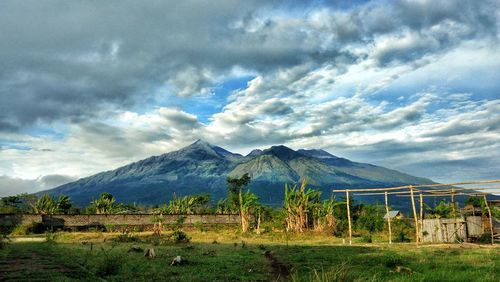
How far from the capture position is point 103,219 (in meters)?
43.0

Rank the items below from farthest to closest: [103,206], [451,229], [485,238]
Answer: [103,206] < [485,238] < [451,229]

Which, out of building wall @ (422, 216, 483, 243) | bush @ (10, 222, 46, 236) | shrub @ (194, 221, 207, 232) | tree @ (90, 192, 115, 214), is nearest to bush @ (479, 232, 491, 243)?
building wall @ (422, 216, 483, 243)

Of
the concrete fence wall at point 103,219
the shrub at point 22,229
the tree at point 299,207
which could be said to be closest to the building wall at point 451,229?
the tree at point 299,207

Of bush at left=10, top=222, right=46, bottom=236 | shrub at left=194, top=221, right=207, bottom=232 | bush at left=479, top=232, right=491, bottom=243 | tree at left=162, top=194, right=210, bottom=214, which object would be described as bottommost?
shrub at left=194, top=221, right=207, bottom=232

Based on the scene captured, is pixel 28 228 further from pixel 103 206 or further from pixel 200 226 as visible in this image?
pixel 200 226

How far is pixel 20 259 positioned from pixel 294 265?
995 centimetres

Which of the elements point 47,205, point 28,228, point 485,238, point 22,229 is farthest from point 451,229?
point 47,205

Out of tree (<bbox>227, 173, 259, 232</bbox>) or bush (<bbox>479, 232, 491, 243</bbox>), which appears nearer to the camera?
bush (<bbox>479, 232, 491, 243</bbox>)

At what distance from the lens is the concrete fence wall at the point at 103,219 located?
38.6 meters

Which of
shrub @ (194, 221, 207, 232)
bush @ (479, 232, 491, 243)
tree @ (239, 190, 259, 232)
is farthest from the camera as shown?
shrub @ (194, 221, 207, 232)

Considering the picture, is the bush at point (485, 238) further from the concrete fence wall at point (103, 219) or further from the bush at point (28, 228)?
the bush at point (28, 228)

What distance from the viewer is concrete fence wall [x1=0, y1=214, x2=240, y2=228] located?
38.6 metres

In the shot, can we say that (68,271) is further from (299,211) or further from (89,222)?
(89,222)

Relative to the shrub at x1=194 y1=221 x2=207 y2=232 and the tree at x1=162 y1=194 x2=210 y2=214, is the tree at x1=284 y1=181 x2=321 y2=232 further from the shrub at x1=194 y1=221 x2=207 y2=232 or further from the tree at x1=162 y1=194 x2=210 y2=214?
the tree at x1=162 y1=194 x2=210 y2=214
